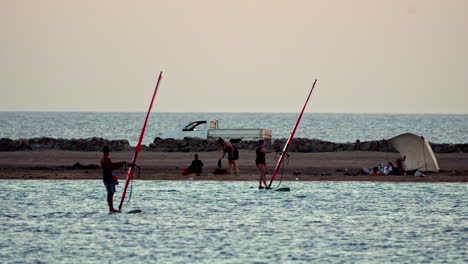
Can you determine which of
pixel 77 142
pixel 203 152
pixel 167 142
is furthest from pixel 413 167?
pixel 77 142

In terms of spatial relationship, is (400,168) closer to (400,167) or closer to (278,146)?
(400,167)

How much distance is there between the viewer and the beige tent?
37781 mm

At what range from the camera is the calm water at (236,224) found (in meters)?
19.8

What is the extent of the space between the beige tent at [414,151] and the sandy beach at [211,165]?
0.46 m

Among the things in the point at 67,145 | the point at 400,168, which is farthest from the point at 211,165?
the point at 67,145

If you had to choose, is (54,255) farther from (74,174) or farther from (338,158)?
(338,158)

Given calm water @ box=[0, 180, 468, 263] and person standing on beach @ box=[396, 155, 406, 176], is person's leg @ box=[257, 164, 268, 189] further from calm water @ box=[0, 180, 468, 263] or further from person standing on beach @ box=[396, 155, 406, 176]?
person standing on beach @ box=[396, 155, 406, 176]

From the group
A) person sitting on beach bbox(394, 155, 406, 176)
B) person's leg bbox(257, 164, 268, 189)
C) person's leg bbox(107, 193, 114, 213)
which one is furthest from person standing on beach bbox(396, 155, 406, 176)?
person's leg bbox(107, 193, 114, 213)

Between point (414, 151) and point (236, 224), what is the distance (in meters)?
15.4

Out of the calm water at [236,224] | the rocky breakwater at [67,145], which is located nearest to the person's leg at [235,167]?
the calm water at [236,224]

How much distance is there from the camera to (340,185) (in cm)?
3503

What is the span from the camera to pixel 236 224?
79.5 ft

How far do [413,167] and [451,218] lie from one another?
12292mm

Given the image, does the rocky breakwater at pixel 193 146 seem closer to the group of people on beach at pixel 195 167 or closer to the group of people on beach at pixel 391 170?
the group of people on beach at pixel 391 170
